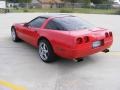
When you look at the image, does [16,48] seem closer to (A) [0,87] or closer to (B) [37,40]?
(B) [37,40]

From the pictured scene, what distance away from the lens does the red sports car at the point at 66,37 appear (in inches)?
226

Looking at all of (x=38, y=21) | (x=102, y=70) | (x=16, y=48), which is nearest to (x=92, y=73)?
(x=102, y=70)

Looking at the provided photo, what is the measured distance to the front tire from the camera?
6383mm

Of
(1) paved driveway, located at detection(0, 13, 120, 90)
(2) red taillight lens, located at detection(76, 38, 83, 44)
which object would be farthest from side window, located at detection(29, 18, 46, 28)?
(2) red taillight lens, located at detection(76, 38, 83, 44)

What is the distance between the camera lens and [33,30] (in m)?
7.19

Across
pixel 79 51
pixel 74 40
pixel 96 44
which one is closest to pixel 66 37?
pixel 74 40

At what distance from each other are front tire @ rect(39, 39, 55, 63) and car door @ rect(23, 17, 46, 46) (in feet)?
1.32

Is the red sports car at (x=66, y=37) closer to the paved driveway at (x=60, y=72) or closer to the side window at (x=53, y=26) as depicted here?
the side window at (x=53, y=26)

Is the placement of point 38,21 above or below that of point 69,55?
above

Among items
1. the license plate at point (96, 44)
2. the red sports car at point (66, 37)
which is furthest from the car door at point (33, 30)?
the license plate at point (96, 44)

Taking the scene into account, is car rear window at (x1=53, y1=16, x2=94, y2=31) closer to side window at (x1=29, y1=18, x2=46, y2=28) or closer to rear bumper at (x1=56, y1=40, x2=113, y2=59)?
side window at (x1=29, y1=18, x2=46, y2=28)

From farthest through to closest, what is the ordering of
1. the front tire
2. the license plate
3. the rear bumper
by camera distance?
the front tire < the license plate < the rear bumper

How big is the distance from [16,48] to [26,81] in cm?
303

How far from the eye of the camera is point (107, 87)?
4.98 metres
